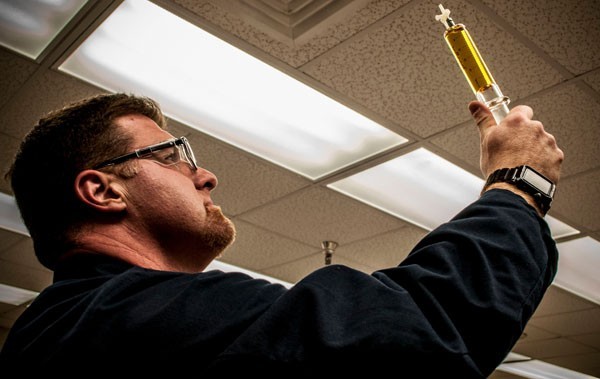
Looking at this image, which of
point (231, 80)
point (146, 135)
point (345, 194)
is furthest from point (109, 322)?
point (345, 194)

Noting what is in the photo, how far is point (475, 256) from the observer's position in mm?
537

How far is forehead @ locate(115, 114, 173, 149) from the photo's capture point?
94 centimetres

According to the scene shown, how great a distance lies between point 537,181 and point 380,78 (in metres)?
1.13

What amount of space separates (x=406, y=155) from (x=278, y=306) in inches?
69.2

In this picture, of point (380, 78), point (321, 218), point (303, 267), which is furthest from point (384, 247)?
point (380, 78)

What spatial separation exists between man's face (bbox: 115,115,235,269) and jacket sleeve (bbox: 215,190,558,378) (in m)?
0.35

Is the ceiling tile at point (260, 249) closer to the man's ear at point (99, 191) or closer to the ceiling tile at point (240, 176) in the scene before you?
the ceiling tile at point (240, 176)

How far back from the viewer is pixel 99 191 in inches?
32.9

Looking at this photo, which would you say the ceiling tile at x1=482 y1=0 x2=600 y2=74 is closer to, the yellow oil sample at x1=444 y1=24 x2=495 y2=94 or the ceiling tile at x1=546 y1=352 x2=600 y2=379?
the yellow oil sample at x1=444 y1=24 x2=495 y2=94

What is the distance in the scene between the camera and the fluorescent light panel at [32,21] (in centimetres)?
153

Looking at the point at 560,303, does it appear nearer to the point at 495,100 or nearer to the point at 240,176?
the point at 240,176

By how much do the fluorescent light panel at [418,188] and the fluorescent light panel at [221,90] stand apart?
17 centimetres

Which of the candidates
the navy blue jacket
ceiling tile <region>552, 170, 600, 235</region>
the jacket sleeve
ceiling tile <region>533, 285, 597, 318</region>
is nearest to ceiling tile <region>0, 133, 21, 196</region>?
the navy blue jacket

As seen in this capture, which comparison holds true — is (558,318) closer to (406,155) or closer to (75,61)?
(406,155)
